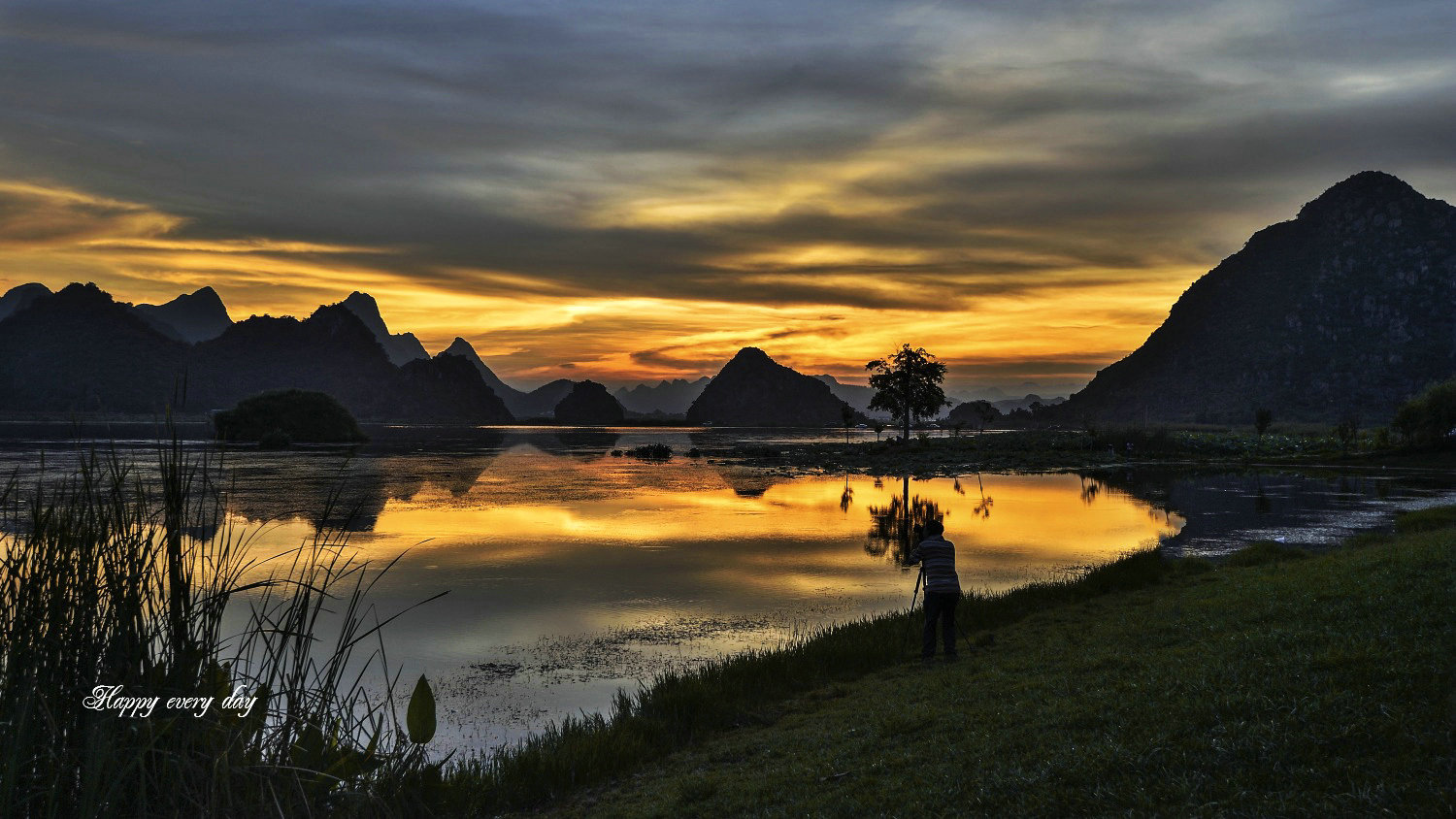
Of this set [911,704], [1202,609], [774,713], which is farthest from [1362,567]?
[774,713]

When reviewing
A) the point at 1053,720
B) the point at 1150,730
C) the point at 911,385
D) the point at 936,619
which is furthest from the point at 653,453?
the point at 1150,730

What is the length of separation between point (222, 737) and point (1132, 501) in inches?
1835

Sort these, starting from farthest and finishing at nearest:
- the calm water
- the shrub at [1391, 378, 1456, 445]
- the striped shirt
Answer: the shrub at [1391, 378, 1456, 445] → the calm water → the striped shirt

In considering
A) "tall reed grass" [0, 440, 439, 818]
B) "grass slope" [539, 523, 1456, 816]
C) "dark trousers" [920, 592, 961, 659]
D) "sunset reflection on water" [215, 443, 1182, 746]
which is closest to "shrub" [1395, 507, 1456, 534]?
"sunset reflection on water" [215, 443, 1182, 746]

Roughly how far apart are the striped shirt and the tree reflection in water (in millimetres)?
6463

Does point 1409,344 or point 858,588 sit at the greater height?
point 1409,344

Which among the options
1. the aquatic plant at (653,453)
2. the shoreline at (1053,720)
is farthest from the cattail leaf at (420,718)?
the aquatic plant at (653,453)

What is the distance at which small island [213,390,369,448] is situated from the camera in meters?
108

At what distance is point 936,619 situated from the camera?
49.9 ft

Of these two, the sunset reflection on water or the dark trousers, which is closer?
the dark trousers

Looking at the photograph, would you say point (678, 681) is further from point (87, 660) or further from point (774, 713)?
point (87, 660)

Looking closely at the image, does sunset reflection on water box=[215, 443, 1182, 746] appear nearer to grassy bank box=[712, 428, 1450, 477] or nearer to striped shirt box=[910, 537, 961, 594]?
striped shirt box=[910, 537, 961, 594]

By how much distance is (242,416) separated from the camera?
10975 centimetres

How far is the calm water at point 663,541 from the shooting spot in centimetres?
1605
